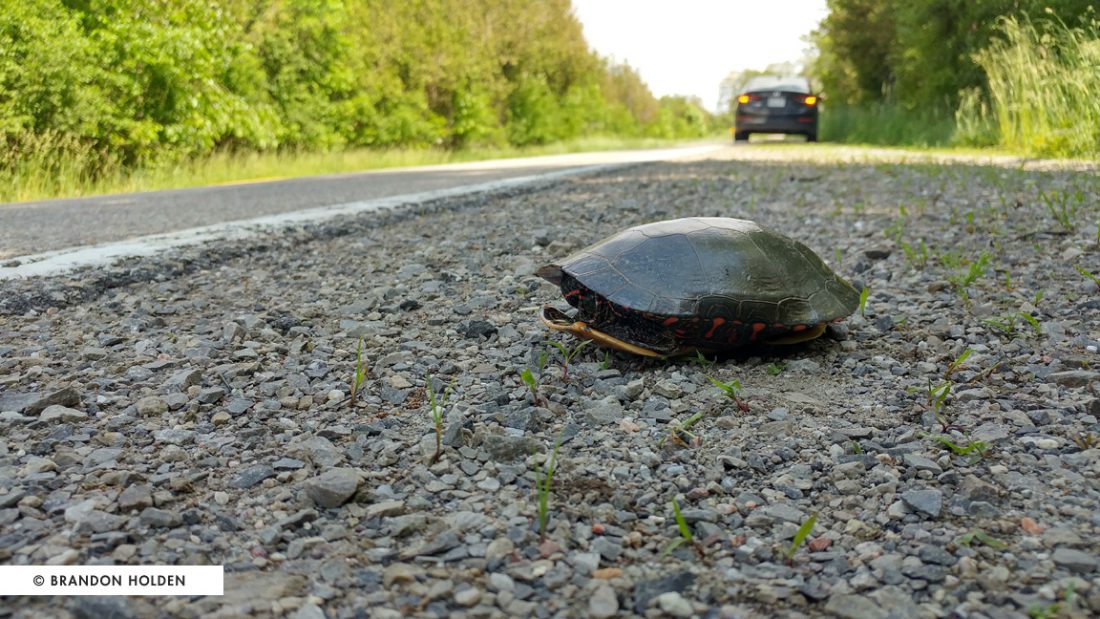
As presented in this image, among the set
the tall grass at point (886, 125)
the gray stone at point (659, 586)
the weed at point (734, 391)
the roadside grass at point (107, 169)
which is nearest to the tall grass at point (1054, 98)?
the tall grass at point (886, 125)

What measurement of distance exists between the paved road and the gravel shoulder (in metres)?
1.37

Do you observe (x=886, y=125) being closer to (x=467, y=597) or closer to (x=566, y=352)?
(x=566, y=352)

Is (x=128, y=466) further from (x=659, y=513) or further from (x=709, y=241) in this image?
(x=709, y=241)

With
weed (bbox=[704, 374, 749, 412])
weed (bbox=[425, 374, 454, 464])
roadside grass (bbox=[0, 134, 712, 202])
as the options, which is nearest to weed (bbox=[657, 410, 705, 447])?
weed (bbox=[704, 374, 749, 412])

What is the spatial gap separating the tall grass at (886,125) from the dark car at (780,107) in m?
1.21

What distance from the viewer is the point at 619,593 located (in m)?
1.49

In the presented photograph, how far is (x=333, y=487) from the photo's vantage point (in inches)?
71.1

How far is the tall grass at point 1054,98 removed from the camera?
345 inches

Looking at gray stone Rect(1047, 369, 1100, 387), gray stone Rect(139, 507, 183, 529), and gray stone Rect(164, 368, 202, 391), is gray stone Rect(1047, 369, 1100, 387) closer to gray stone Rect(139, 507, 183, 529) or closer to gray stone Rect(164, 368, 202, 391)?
gray stone Rect(139, 507, 183, 529)

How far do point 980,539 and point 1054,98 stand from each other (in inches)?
421

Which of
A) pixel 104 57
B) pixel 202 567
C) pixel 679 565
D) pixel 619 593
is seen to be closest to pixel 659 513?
pixel 679 565

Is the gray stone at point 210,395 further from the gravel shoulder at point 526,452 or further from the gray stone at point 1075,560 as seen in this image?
the gray stone at point 1075,560

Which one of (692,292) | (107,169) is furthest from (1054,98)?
(107,169)

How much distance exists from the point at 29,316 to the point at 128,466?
1593 millimetres
